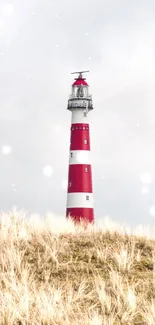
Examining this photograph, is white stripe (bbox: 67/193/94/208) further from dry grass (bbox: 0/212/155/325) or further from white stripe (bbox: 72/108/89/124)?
dry grass (bbox: 0/212/155/325)

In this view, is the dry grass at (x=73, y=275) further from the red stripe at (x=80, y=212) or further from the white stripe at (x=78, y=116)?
the white stripe at (x=78, y=116)

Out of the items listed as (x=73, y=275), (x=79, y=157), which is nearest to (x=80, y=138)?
(x=79, y=157)

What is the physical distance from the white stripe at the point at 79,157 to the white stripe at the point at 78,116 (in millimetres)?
1916

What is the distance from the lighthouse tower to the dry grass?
53.8ft

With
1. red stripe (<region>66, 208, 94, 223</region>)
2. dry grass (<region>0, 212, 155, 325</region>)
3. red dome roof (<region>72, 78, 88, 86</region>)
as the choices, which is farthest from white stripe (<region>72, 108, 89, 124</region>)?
dry grass (<region>0, 212, 155, 325</region>)

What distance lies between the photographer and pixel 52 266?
355 inches

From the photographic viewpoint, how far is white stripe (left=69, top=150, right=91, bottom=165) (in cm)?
2923

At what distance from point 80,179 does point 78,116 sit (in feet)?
12.5

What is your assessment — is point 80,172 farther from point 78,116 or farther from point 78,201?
point 78,116

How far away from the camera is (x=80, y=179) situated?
1134 inches

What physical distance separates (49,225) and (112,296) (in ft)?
14.3

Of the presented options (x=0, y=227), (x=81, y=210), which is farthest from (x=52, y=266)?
(x=81, y=210)

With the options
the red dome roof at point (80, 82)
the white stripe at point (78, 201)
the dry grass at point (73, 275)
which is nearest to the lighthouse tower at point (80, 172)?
Answer: the white stripe at point (78, 201)

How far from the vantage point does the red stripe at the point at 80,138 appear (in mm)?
29500
